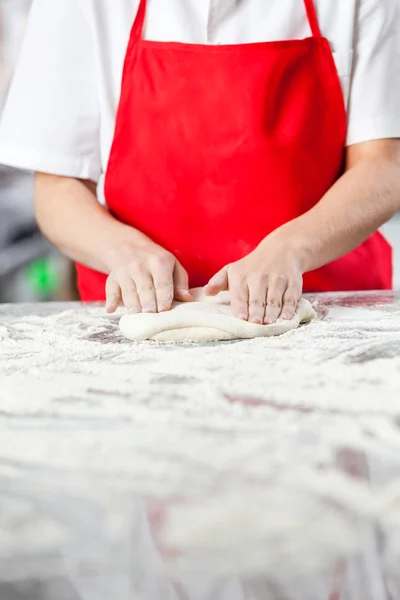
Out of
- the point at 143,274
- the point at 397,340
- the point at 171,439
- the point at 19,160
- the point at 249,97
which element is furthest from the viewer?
the point at 19,160

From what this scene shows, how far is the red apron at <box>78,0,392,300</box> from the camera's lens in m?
1.24

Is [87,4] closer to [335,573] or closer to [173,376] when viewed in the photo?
[173,376]

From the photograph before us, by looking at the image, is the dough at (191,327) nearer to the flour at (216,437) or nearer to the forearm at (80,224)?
the flour at (216,437)

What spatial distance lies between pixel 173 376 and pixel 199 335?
8.5 inches

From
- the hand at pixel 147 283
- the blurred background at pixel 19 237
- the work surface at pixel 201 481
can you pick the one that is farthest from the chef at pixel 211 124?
the work surface at pixel 201 481

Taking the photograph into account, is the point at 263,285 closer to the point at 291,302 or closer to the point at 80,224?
the point at 291,302

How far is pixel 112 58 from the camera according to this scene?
1.34 metres

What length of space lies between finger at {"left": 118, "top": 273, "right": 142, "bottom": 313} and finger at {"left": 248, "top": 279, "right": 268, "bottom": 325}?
0.16m

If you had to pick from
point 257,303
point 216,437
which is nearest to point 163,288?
point 257,303

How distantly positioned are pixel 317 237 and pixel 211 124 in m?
0.29

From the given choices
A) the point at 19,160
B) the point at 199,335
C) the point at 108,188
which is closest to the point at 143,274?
the point at 199,335

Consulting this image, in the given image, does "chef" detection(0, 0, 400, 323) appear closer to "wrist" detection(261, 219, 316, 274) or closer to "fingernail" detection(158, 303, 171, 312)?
"wrist" detection(261, 219, 316, 274)

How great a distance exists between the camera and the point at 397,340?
32.0 inches

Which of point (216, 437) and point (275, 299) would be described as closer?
point (216, 437)
